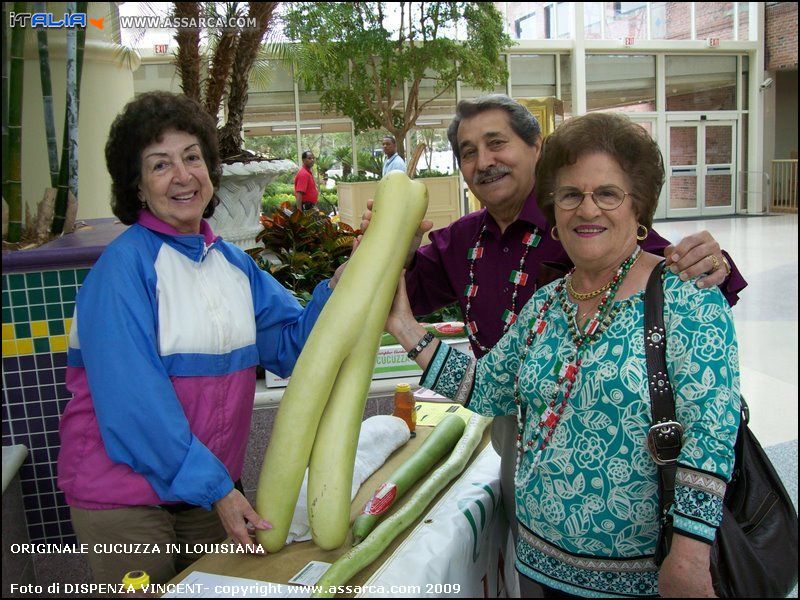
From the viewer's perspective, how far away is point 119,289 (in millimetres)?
1527

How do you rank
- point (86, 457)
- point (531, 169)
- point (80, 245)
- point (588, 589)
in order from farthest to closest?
point (80, 245)
point (531, 169)
point (86, 457)
point (588, 589)

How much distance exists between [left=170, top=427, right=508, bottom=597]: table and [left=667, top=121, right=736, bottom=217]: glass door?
59.8 ft

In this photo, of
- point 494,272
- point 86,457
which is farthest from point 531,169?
point 86,457

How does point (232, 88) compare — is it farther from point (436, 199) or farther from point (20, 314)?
point (436, 199)

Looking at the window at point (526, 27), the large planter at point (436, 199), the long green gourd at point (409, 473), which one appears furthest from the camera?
the window at point (526, 27)

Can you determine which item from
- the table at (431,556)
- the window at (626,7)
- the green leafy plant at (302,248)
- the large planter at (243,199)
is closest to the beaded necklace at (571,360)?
the table at (431,556)

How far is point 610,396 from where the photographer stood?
1352 mm

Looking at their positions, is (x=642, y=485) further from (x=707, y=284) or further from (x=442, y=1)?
(x=442, y=1)

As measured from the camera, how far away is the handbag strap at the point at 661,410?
1291 millimetres

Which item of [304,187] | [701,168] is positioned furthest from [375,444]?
[701,168]

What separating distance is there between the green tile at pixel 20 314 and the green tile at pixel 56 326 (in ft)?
0.26

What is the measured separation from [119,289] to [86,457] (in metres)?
0.43

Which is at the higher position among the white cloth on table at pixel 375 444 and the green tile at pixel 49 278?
the green tile at pixel 49 278

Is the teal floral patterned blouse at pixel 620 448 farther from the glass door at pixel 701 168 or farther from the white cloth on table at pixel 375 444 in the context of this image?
the glass door at pixel 701 168
